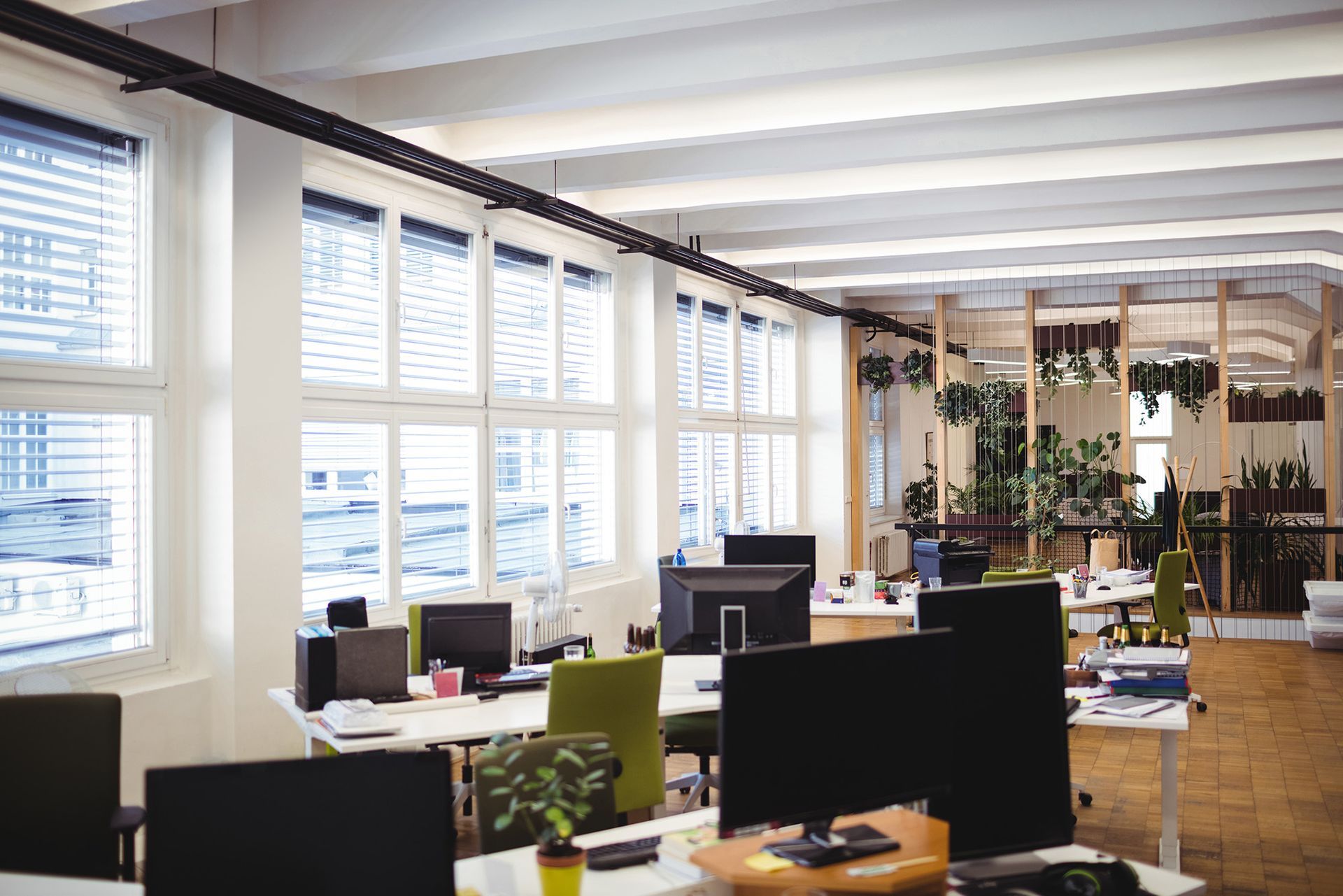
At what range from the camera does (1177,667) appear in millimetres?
4820

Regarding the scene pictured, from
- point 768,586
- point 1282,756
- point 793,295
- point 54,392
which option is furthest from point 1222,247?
point 54,392

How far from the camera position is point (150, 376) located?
200 inches

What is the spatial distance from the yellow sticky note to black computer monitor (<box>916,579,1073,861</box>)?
499mm

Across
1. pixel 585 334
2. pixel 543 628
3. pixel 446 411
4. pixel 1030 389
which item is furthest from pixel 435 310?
pixel 1030 389

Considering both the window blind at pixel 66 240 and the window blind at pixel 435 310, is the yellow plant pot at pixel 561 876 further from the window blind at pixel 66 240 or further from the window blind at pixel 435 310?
the window blind at pixel 435 310

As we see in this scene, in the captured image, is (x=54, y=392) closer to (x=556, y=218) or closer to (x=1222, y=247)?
(x=556, y=218)

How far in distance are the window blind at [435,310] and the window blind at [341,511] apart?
60 centimetres

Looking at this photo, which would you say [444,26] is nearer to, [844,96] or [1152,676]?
[844,96]

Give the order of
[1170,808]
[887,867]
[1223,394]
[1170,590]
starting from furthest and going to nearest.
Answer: [1223,394]
[1170,590]
[1170,808]
[887,867]

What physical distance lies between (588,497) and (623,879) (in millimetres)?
6330

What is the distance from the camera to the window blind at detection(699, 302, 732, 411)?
11039 mm

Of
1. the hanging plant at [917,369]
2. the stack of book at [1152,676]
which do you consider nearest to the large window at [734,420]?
the hanging plant at [917,369]

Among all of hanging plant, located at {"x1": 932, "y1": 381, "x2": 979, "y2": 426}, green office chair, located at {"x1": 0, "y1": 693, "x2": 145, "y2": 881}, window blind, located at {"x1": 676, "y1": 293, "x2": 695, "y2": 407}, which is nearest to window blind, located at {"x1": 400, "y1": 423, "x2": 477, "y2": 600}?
green office chair, located at {"x1": 0, "y1": 693, "x2": 145, "y2": 881}

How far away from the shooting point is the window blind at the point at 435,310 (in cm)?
687
